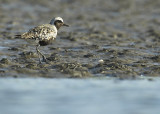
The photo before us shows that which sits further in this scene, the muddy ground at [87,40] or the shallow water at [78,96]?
the muddy ground at [87,40]

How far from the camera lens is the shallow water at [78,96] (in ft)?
30.3

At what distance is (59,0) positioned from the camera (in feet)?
92.3

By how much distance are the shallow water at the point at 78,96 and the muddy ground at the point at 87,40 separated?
0.85m

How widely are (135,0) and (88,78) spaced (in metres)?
16.8

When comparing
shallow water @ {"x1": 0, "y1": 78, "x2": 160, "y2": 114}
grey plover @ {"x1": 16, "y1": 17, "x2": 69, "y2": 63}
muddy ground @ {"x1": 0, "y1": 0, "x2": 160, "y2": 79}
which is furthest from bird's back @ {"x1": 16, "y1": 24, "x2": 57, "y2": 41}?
shallow water @ {"x1": 0, "y1": 78, "x2": 160, "y2": 114}

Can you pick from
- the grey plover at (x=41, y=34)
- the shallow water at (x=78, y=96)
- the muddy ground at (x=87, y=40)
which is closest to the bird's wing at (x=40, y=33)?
the grey plover at (x=41, y=34)

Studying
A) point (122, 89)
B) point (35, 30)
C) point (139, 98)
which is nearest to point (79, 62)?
point (35, 30)

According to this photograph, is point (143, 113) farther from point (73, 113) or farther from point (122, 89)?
point (122, 89)

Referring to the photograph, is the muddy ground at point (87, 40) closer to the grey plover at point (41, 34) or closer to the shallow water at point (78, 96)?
the grey plover at point (41, 34)

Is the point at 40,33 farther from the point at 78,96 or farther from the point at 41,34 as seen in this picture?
the point at 78,96

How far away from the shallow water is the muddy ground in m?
0.85

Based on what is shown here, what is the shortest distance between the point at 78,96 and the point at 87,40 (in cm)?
842

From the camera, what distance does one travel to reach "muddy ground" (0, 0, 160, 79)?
13477mm

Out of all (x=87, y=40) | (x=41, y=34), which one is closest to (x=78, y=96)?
(x=41, y=34)
